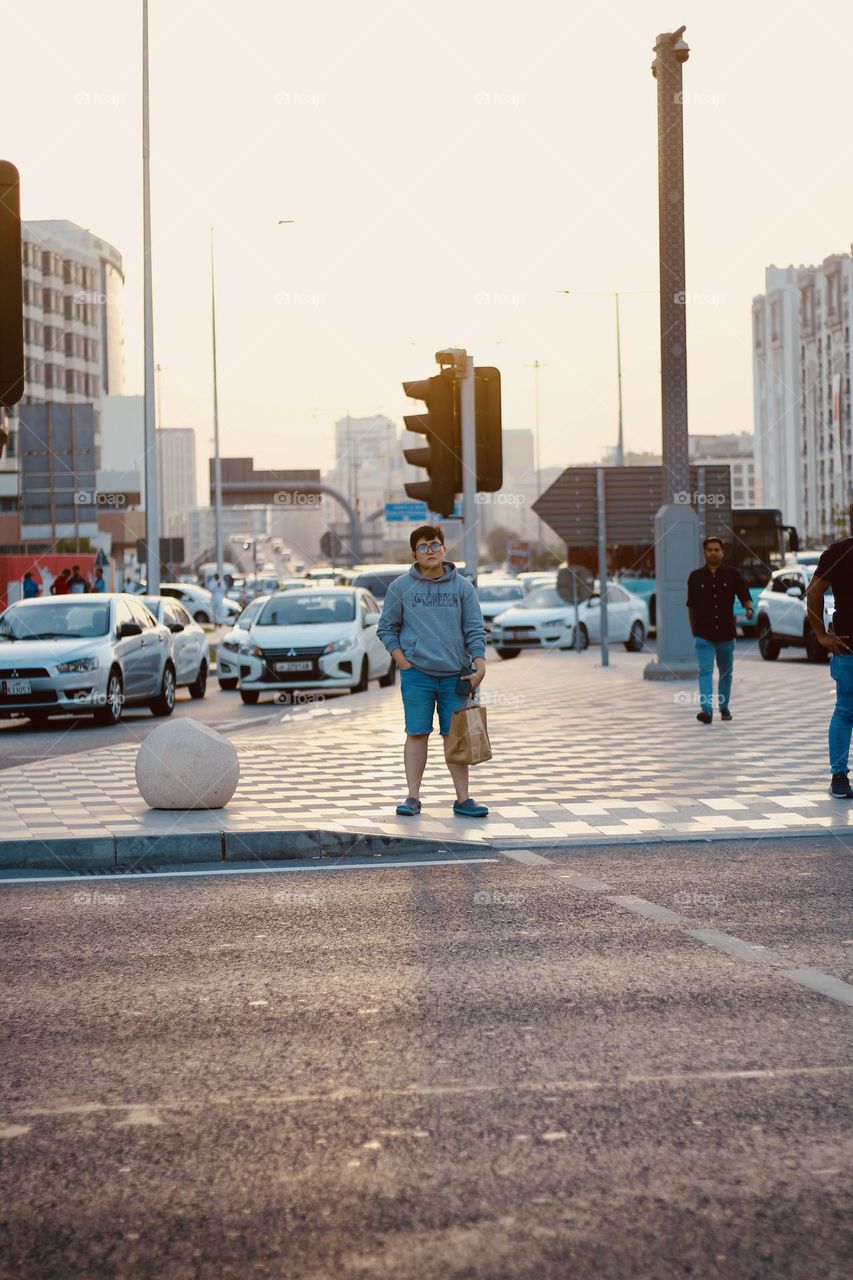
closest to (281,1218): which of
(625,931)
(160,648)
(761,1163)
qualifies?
(761,1163)

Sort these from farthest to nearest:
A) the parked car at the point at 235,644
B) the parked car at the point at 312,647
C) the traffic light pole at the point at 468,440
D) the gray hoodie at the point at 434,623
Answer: the parked car at the point at 235,644
the parked car at the point at 312,647
the traffic light pole at the point at 468,440
the gray hoodie at the point at 434,623

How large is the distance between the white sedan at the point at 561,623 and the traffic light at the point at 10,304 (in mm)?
25575

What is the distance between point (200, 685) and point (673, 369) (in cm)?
814

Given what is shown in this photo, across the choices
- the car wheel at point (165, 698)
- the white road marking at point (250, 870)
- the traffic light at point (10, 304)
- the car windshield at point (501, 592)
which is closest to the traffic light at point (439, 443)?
the white road marking at point (250, 870)

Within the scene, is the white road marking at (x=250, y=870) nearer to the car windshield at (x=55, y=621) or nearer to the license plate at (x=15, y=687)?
the license plate at (x=15, y=687)

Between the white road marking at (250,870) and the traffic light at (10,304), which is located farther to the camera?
the white road marking at (250,870)

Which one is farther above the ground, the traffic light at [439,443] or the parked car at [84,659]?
the traffic light at [439,443]

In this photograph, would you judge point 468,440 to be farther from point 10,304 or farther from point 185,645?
point 185,645

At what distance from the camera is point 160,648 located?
73.9ft

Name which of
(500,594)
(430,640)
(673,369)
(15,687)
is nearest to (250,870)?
(430,640)

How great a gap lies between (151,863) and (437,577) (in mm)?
2522

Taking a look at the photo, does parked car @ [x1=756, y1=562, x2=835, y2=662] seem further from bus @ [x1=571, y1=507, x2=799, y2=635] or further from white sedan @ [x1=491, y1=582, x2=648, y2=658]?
bus @ [x1=571, y1=507, x2=799, y2=635]

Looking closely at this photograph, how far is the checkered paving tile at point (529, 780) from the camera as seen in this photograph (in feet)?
34.8

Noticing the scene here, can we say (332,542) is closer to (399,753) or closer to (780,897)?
(399,753)
